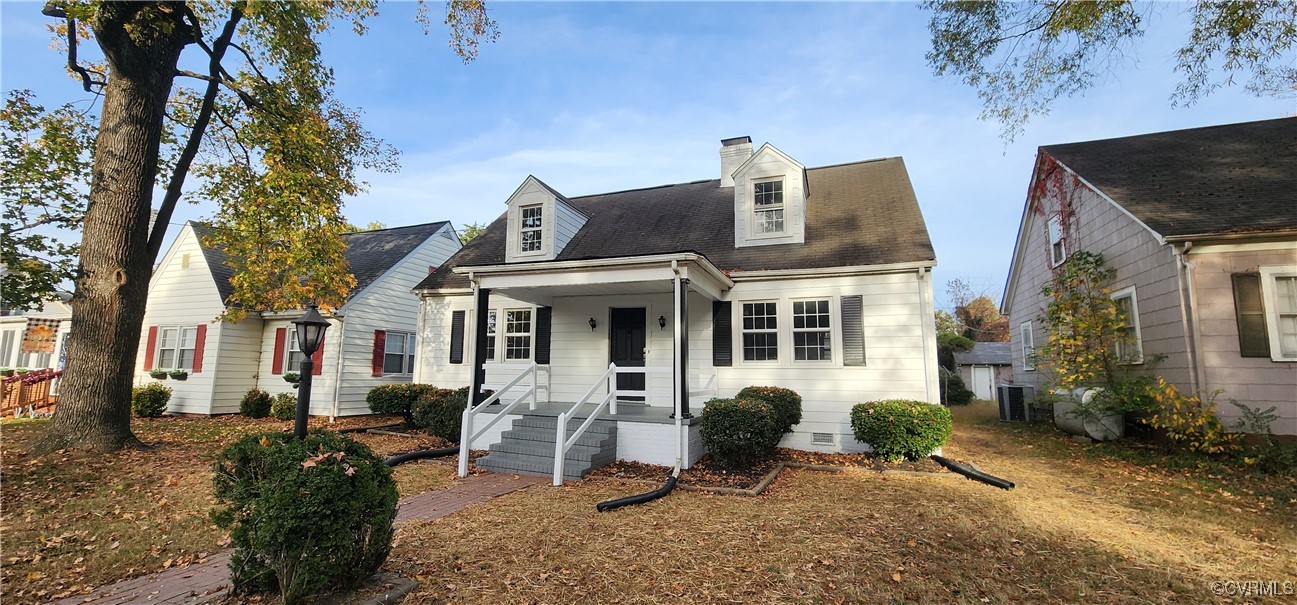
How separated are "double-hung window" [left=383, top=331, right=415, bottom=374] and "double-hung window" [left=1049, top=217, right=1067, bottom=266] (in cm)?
1804

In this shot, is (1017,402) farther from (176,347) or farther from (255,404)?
(176,347)

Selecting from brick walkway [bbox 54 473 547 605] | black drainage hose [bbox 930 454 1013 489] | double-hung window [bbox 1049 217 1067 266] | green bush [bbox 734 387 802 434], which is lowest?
brick walkway [bbox 54 473 547 605]

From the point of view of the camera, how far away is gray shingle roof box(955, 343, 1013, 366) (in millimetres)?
27141

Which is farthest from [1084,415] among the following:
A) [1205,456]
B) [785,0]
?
[785,0]

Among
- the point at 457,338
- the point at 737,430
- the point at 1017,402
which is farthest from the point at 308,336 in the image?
the point at 1017,402

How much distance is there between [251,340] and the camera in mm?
15555

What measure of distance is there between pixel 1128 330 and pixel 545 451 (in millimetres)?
11187

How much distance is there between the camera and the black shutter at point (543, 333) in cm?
1183

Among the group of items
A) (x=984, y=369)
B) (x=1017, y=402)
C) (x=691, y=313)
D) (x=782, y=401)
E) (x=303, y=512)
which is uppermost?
(x=691, y=313)

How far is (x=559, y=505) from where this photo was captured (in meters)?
6.30

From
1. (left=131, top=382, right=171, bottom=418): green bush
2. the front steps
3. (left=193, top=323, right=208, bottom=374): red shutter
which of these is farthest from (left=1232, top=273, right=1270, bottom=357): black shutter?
(left=131, top=382, right=171, bottom=418): green bush

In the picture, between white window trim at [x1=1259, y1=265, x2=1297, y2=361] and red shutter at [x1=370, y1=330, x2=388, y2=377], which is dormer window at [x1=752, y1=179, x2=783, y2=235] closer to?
white window trim at [x1=1259, y1=265, x2=1297, y2=361]

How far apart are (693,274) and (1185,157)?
435 inches

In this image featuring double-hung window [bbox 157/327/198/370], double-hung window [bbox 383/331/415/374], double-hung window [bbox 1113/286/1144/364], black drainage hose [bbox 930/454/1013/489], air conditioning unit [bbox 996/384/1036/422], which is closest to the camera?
black drainage hose [bbox 930/454/1013/489]
